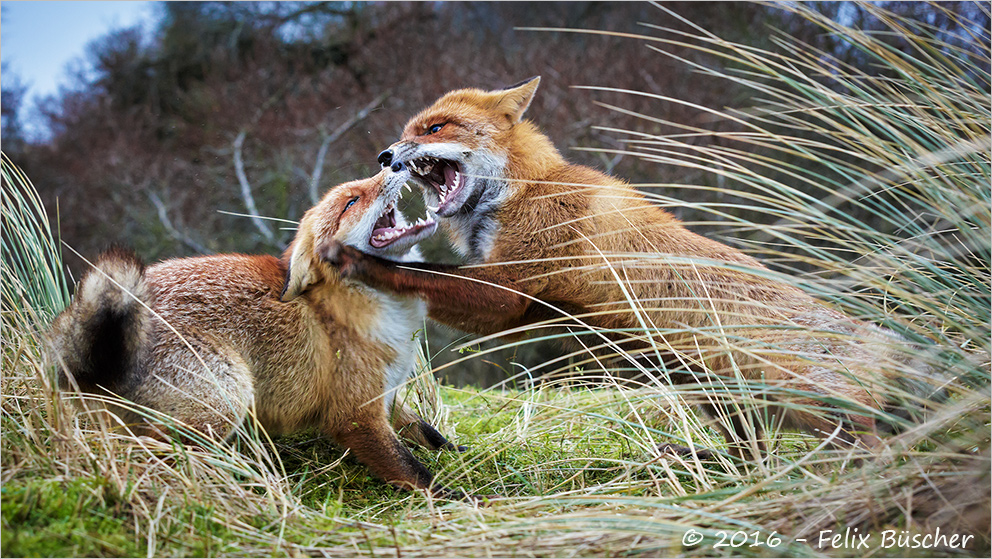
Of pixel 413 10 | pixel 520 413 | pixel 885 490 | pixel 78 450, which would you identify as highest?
pixel 413 10

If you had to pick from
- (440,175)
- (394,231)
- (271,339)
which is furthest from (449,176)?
(271,339)

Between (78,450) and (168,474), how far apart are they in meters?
0.35

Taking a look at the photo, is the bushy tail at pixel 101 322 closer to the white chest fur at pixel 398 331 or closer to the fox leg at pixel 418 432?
the white chest fur at pixel 398 331

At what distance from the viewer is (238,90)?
42.2 ft

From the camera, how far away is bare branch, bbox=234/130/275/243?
36.4ft

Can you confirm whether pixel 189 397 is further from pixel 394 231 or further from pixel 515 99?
pixel 515 99

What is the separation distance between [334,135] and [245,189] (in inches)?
70.5

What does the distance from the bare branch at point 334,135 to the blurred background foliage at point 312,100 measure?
0.05m

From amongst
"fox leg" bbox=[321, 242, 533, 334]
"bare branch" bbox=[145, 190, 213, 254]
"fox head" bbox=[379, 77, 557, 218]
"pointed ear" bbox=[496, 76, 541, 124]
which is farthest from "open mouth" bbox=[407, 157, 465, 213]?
"bare branch" bbox=[145, 190, 213, 254]

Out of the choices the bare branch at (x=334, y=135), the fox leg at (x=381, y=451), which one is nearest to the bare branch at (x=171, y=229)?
the bare branch at (x=334, y=135)

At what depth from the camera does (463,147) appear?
401cm

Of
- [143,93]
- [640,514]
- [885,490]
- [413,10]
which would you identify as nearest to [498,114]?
[640,514]

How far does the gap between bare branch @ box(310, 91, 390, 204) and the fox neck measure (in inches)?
294

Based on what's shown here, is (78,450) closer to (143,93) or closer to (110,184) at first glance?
(110,184)
